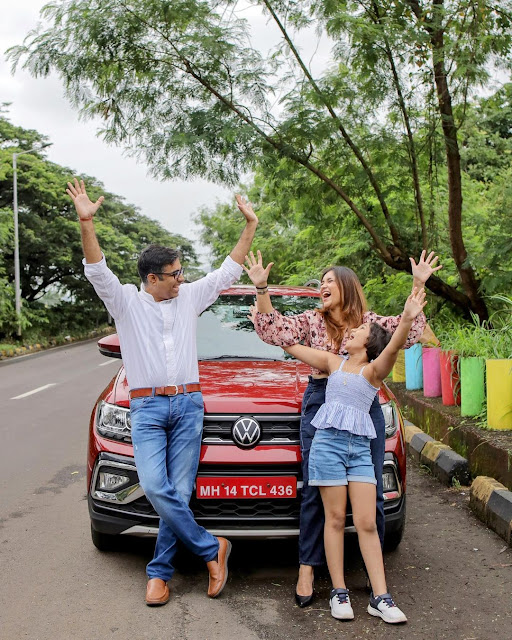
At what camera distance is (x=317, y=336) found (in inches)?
168

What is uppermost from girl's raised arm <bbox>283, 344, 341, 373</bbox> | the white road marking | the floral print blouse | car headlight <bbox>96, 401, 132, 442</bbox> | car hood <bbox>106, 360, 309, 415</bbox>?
the floral print blouse

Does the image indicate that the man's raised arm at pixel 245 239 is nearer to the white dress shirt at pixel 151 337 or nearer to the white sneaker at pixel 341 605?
the white dress shirt at pixel 151 337

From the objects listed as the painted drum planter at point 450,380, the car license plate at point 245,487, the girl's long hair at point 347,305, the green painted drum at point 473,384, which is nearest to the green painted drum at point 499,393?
the green painted drum at point 473,384

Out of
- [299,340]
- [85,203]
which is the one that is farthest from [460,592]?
[85,203]

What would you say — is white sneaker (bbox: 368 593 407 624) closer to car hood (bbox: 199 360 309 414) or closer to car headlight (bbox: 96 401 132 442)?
car hood (bbox: 199 360 309 414)

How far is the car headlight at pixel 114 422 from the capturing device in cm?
434

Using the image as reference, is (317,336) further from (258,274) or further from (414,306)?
(414,306)

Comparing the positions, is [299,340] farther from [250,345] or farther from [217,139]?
[217,139]

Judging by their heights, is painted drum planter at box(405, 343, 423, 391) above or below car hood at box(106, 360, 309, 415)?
below

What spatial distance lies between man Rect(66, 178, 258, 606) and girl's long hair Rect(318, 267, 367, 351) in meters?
0.76

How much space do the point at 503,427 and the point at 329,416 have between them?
2755 mm

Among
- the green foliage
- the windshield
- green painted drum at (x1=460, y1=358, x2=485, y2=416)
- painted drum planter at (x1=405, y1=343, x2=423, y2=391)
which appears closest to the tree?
painted drum planter at (x1=405, y1=343, x2=423, y2=391)

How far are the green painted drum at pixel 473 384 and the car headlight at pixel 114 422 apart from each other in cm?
355

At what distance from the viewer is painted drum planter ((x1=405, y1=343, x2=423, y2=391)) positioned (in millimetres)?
9336
